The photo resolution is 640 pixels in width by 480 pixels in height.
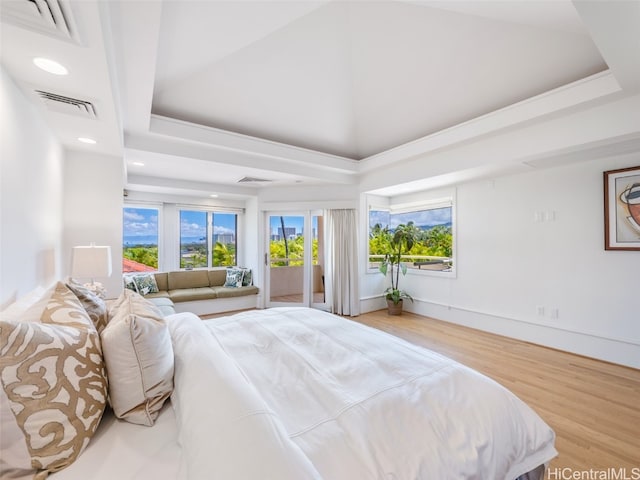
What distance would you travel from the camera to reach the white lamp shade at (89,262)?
2.46m

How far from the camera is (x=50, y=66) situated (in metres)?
1.49

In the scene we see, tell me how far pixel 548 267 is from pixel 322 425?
154 inches

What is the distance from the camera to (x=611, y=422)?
201 cm

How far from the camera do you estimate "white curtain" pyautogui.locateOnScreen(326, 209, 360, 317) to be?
4984mm

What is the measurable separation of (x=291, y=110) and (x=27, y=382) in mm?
3284

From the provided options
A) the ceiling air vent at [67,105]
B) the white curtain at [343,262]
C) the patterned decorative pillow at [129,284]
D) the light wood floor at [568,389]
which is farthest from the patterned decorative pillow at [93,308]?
the white curtain at [343,262]

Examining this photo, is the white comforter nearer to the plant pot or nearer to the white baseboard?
the white baseboard

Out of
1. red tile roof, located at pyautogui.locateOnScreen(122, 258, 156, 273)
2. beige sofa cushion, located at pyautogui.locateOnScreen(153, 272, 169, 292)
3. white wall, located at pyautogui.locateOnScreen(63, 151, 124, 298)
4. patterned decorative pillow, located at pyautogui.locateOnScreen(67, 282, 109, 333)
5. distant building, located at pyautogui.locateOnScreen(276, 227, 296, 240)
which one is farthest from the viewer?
distant building, located at pyautogui.locateOnScreen(276, 227, 296, 240)

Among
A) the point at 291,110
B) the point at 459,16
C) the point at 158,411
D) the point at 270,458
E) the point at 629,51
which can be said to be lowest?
the point at 158,411

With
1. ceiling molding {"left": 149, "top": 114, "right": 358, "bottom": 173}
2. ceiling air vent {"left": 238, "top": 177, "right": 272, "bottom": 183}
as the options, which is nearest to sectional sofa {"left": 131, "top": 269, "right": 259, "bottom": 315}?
ceiling air vent {"left": 238, "top": 177, "right": 272, "bottom": 183}

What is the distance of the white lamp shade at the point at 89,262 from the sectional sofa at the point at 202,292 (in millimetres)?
2120

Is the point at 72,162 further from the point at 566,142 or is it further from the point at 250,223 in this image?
the point at 566,142

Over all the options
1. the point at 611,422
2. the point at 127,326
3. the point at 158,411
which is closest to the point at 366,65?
the point at 127,326

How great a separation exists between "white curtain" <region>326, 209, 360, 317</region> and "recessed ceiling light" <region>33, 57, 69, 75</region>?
3.99m
